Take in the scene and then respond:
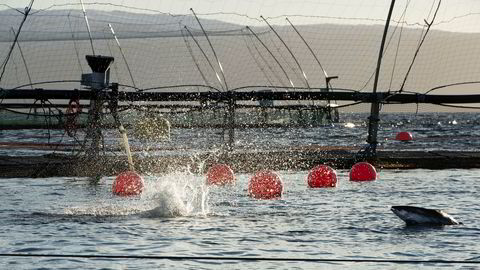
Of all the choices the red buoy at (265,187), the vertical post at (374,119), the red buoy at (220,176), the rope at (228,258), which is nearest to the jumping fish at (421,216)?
the rope at (228,258)

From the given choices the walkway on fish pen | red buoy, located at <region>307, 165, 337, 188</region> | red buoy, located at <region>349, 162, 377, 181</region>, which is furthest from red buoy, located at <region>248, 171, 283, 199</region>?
the walkway on fish pen

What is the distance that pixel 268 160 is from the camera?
22.2 meters

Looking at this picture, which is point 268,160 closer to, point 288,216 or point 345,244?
point 288,216

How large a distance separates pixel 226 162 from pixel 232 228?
32.0 feet

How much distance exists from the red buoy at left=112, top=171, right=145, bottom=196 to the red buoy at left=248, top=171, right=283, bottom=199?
2082mm

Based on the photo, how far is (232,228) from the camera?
11867 mm

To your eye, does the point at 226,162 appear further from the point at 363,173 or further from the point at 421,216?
the point at 421,216

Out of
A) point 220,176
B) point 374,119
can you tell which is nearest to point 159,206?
point 220,176

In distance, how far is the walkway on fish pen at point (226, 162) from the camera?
19.3 meters

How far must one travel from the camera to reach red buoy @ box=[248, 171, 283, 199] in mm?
16125

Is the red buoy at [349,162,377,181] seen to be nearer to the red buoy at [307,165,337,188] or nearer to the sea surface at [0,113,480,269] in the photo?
the sea surface at [0,113,480,269]

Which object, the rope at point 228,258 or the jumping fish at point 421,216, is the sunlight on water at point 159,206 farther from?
the rope at point 228,258

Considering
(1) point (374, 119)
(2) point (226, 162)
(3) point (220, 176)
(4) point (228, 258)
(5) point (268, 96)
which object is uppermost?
(5) point (268, 96)

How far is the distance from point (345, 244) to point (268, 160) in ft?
38.2
